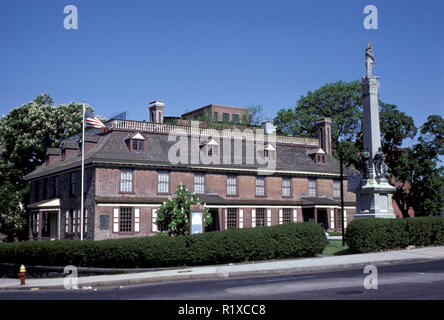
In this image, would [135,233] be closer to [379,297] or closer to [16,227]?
[16,227]

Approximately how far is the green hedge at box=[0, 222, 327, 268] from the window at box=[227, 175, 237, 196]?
20095 mm

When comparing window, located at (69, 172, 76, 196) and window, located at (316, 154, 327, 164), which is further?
window, located at (316, 154, 327, 164)

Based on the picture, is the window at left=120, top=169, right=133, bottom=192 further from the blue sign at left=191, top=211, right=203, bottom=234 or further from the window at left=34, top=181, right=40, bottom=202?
the window at left=34, top=181, right=40, bottom=202

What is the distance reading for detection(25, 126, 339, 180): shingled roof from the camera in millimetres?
37688

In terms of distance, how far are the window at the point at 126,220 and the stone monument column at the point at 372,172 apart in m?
17.9

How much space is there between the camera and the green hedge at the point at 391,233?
2270cm

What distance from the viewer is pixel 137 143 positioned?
3925 cm

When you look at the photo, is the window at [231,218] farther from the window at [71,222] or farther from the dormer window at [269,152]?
the window at [71,222]

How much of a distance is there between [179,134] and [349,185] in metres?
17.8

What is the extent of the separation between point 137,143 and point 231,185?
9286 millimetres

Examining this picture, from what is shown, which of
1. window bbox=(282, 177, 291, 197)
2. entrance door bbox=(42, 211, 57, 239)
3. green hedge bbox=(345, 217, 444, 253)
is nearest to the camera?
green hedge bbox=(345, 217, 444, 253)

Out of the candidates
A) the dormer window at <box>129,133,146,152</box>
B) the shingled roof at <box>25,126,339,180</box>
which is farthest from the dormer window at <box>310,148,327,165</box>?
the dormer window at <box>129,133,146,152</box>

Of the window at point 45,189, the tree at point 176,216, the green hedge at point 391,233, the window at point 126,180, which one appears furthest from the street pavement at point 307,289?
the window at point 45,189
